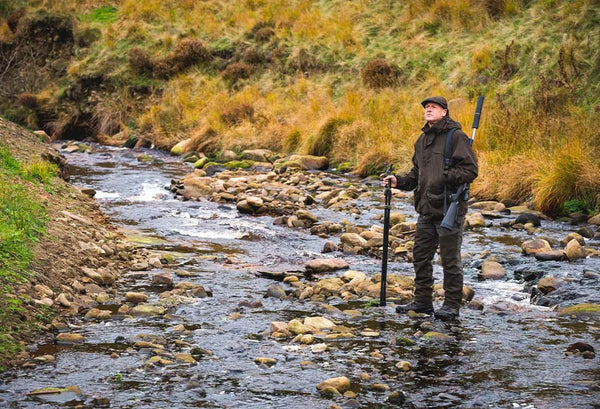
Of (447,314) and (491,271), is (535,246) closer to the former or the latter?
(491,271)

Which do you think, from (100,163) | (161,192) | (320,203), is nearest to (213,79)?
(100,163)

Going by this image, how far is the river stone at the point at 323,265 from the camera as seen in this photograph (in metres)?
9.18

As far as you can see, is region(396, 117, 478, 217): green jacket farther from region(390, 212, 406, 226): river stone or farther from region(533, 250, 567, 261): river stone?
region(390, 212, 406, 226): river stone

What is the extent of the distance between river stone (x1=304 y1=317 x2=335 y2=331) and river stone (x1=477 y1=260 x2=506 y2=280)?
2.72 meters

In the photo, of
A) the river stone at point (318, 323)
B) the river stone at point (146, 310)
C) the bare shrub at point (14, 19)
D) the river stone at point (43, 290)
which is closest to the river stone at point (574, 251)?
the river stone at point (318, 323)

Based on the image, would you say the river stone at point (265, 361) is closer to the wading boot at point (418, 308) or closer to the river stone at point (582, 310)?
the wading boot at point (418, 308)

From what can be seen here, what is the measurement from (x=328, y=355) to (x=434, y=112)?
2466mm

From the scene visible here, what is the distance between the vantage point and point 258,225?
40.5 feet

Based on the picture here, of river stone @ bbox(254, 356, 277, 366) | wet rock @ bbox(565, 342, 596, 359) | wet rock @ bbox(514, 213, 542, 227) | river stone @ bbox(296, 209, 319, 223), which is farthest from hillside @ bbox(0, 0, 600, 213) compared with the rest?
river stone @ bbox(254, 356, 277, 366)

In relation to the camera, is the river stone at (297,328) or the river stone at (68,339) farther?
the river stone at (297,328)

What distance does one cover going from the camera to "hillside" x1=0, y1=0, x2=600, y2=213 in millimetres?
14969

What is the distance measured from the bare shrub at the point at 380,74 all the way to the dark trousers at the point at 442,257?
15.3 metres

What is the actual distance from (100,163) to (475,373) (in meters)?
16.3

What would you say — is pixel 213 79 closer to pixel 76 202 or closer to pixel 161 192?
pixel 161 192
